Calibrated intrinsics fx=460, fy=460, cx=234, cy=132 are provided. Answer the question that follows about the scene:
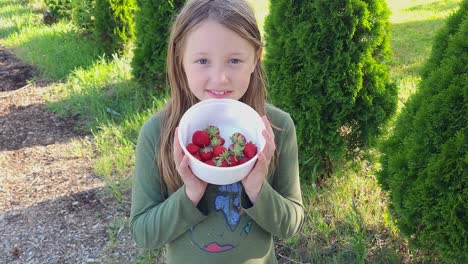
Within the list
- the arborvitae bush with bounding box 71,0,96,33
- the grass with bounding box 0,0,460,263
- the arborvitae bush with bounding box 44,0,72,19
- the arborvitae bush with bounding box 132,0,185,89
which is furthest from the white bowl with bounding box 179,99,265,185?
the arborvitae bush with bounding box 44,0,72,19

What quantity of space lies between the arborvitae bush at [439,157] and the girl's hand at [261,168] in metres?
0.94

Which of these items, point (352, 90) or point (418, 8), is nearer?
point (352, 90)

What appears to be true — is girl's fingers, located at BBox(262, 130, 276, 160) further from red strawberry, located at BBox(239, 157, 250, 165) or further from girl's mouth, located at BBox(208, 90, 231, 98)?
girl's mouth, located at BBox(208, 90, 231, 98)

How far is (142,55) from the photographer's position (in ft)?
17.4

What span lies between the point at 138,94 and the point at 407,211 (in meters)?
3.85

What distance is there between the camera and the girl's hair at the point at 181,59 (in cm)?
Result: 145

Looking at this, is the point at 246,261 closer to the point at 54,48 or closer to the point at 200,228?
the point at 200,228

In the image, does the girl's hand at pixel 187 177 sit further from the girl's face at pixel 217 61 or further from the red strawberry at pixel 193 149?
the girl's face at pixel 217 61

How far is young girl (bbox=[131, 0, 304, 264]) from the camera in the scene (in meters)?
1.42

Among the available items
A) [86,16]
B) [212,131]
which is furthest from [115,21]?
[212,131]

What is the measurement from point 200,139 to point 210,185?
0.82 ft

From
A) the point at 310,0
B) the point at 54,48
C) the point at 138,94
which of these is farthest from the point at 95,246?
the point at 54,48

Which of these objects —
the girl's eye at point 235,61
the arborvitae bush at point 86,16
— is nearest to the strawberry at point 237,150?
the girl's eye at point 235,61

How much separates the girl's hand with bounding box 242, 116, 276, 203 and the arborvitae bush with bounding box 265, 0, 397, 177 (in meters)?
1.74
